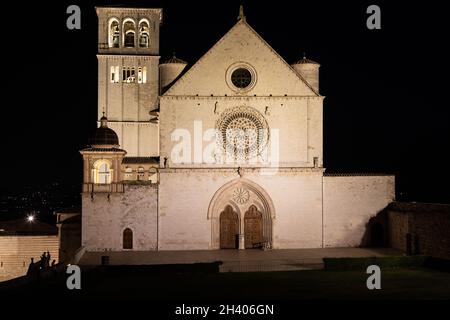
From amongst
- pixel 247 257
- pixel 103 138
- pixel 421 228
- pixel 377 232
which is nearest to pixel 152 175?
pixel 103 138

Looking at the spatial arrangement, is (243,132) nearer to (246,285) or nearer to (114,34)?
(114,34)

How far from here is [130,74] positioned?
54.0 metres

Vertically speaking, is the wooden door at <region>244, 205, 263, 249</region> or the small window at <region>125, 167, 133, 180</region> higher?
the small window at <region>125, 167, 133, 180</region>

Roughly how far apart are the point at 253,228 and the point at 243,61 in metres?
11.0

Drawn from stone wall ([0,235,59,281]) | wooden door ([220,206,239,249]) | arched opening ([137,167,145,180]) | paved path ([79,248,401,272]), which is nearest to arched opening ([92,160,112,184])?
arched opening ([137,167,145,180])

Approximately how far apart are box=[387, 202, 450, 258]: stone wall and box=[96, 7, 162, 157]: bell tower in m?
19.0

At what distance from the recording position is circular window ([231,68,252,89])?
45.2 metres

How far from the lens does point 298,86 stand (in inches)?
1786

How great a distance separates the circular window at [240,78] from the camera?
4519cm

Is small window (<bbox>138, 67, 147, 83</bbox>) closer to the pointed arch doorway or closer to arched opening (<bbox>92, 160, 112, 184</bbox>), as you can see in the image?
arched opening (<bbox>92, 160, 112, 184</bbox>)
